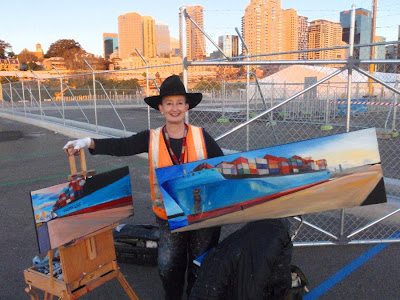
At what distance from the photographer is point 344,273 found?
3.57m

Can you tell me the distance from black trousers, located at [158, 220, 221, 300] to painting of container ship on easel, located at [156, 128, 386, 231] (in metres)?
0.21

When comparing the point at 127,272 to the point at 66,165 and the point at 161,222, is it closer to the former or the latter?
the point at 161,222

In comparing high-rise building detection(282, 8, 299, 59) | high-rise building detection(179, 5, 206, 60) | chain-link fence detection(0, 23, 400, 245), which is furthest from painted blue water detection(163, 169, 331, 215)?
high-rise building detection(282, 8, 299, 59)

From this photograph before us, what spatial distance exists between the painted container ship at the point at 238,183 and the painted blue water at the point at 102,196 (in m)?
0.41

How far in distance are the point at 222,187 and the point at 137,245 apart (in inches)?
62.7

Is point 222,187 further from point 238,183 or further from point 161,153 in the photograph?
point 161,153

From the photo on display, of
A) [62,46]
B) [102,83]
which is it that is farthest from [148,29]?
[102,83]

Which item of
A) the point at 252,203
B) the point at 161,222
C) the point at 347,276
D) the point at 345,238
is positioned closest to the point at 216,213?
the point at 252,203

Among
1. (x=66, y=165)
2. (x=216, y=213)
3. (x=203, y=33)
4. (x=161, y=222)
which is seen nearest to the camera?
(x=216, y=213)

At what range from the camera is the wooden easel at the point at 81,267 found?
243 cm

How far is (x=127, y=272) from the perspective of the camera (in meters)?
3.71

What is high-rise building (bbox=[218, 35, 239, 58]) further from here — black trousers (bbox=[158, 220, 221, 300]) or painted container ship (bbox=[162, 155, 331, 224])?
black trousers (bbox=[158, 220, 221, 300])

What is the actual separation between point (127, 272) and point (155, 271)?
0.94 feet

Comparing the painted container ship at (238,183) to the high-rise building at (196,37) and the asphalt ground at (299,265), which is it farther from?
the high-rise building at (196,37)
